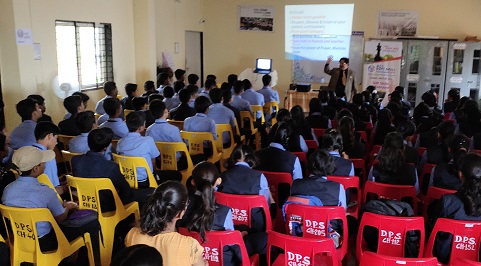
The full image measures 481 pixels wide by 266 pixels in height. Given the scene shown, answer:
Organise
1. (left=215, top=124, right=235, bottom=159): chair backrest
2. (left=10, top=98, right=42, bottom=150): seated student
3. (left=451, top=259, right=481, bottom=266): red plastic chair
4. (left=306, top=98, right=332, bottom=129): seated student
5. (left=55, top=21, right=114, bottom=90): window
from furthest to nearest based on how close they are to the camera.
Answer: (left=55, top=21, right=114, bottom=90): window, (left=306, top=98, right=332, bottom=129): seated student, (left=215, top=124, right=235, bottom=159): chair backrest, (left=10, top=98, right=42, bottom=150): seated student, (left=451, top=259, right=481, bottom=266): red plastic chair

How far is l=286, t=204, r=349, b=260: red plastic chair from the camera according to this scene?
2.72 metres

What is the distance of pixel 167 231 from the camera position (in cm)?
210

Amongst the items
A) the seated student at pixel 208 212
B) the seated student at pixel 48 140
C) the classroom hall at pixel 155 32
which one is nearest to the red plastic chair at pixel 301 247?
the seated student at pixel 208 212

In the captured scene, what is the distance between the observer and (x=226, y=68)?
38.1 ft

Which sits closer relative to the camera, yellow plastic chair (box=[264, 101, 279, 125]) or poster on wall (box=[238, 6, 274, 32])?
yellow plastic chair (box=[264, 101, 279, 125])

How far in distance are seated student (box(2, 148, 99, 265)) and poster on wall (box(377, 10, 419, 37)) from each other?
883cm

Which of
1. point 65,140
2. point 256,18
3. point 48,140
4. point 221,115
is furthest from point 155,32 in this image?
point 48,140

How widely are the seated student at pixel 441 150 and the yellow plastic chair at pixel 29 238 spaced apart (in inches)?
120

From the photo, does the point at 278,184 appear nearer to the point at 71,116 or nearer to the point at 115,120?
the point at 115,120

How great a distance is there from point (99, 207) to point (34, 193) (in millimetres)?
650

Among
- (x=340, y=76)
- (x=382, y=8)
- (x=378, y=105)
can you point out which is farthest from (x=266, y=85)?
(x=382, y=8)

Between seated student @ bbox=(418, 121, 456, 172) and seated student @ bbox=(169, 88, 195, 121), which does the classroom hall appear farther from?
seated student @ bbox=(418, 121, 456, 172)

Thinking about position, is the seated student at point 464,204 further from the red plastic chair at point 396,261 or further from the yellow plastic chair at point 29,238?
the yellow plastic chair at point 29,238

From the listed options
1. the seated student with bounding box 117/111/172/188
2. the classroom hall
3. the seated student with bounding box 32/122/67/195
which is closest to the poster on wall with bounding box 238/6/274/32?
the classroom hall
